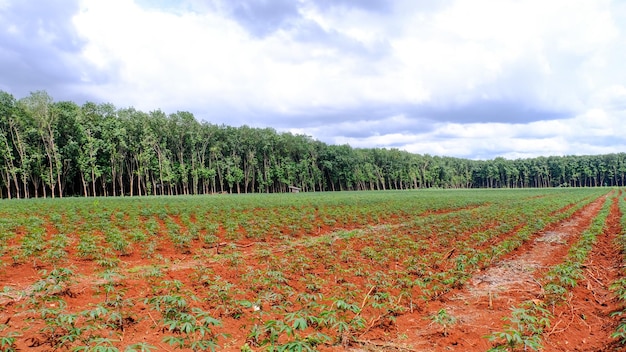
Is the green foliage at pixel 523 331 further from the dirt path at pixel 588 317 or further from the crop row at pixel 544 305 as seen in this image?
the dirt path at pixel 588 317

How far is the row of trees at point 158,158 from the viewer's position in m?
52.5

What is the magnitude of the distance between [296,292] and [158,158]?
66.4 meters

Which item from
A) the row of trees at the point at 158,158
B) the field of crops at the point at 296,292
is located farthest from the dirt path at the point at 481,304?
the row of trees at the point at 158,158

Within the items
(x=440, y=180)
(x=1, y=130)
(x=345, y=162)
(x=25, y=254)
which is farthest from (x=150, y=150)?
(x=440, y=180)

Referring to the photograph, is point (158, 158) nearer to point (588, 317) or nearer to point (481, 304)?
point (481, 304)

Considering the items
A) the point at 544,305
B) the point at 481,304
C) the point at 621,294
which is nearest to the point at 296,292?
the point at 481,304

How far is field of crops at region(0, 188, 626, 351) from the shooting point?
16.4 ft

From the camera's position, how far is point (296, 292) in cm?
770

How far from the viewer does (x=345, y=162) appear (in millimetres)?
96625

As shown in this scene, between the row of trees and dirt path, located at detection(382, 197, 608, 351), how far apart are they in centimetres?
5690

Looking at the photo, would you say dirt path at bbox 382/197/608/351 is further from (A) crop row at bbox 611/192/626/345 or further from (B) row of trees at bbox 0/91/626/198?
(B) row of trees at bbox 0/91/626/198

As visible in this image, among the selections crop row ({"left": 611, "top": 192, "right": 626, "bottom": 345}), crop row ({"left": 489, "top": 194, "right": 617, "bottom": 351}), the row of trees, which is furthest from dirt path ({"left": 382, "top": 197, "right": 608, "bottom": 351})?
the row of trees

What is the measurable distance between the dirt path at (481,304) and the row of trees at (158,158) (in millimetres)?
56900

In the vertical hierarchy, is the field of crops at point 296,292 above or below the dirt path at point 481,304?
above
